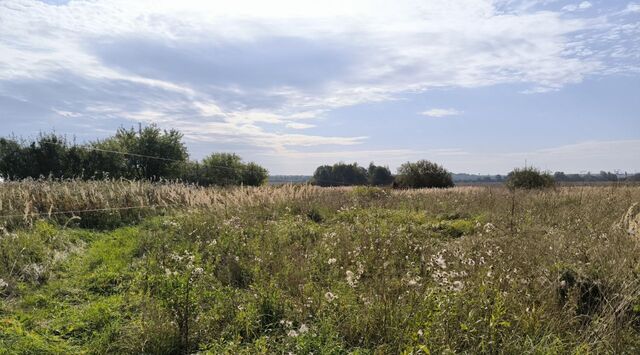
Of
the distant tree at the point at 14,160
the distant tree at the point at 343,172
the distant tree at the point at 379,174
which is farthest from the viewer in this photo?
the distant tree at the point at 343,172

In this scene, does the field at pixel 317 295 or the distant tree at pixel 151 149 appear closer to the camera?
the field at pixel 317 295

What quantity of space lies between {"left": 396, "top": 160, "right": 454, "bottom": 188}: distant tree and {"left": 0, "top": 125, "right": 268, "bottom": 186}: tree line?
1280 centimetres

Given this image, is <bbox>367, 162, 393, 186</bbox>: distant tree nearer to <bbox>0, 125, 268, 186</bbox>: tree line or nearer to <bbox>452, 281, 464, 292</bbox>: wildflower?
<bbox>0, 125, 268, 186</bbox>: tree line

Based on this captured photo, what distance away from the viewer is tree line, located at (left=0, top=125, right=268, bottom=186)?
119 feet

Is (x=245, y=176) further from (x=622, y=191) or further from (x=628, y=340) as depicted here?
(x=628, y=340)

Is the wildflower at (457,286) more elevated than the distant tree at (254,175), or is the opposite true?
the distant tree at (254,175)

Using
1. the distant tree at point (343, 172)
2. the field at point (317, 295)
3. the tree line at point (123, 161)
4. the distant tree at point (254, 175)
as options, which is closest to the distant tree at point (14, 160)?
the tree line at point (123, 161)

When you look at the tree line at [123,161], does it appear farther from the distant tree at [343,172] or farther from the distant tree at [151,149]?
the distant tree at [343,172]

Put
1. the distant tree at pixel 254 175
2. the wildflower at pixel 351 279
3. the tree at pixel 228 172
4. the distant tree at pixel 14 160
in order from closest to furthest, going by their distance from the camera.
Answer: the wildflower at pixel 351 279, the distant tree at pixel 14 160, the tree at pixel 228 172, the distant tree at pixel 254 175

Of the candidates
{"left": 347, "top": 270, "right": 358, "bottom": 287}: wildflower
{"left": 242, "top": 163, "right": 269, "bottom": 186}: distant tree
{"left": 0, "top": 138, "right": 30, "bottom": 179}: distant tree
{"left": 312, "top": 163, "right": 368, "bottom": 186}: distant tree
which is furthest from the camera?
{"left": 312, "top": 163, "right": 368, "bottom": 186}: distant tree

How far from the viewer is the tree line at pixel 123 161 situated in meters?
36.3

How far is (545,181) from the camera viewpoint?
26359 millimetres

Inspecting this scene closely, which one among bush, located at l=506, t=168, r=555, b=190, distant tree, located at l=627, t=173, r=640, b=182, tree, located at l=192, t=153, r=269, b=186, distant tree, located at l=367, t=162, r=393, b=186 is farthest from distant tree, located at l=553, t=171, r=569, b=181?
distant tree, located at l=367, t=162, r=393, b=186

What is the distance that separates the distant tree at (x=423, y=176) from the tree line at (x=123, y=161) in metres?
12.8
